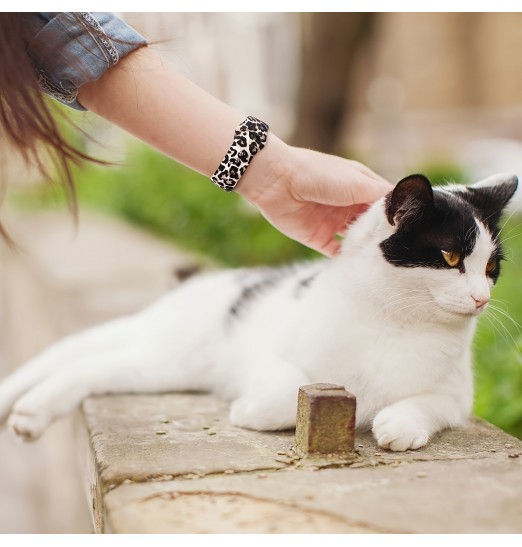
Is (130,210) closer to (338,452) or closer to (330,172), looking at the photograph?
(330,172)

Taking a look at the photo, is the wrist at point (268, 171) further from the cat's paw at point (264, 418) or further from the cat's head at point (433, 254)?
the cat's paw at point (264, 418)

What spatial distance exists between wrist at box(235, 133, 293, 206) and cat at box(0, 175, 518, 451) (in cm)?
24

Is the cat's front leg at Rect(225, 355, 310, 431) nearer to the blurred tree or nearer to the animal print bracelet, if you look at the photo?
the animal print bracelet

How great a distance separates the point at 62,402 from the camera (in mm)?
2137

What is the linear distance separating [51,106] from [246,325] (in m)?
0.88

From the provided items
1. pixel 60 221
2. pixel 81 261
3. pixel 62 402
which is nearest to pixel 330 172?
pixel 62 402

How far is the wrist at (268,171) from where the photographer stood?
75.5 inches

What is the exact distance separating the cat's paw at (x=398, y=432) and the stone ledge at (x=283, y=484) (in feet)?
0.08

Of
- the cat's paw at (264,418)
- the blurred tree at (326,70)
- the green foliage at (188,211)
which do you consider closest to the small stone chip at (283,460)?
the cat's paw at (264,418)

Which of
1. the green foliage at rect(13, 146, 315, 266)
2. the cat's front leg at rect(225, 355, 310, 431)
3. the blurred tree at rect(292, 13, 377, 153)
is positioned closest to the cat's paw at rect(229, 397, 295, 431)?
the cat's front leg at rect(225, 355, 310, 431)

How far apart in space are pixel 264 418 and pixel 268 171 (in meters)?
0.64
